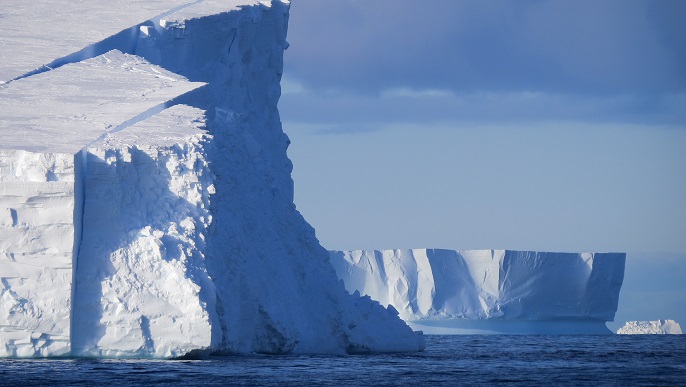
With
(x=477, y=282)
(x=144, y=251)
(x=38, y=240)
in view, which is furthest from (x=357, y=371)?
(x=477, y=282)

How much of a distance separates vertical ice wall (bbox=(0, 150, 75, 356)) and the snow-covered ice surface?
16.5m

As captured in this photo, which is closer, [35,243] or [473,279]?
[35,243]

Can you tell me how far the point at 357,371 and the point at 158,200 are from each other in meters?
3.41

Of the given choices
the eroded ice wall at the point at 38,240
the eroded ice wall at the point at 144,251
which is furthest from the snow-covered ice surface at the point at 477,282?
the eroded ice wall at the point at 38,240

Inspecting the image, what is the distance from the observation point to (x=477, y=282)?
32.0 meters

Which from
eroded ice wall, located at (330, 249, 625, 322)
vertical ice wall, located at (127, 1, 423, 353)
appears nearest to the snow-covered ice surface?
eroded ice wall, located at (330, 249, 625, 322)

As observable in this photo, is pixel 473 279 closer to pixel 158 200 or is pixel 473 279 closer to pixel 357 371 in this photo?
pixel 357 371

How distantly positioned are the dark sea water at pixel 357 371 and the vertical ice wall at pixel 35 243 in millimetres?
530

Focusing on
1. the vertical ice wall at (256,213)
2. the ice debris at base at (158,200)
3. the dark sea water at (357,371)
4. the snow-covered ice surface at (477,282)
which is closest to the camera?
the dark sea water at (357,371)

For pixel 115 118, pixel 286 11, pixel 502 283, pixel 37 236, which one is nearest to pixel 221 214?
pixel 115 118

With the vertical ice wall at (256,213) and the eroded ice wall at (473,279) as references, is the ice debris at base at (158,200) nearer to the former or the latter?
the vertical ice wall at (256,213)

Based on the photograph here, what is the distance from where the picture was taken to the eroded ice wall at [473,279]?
31.6 m

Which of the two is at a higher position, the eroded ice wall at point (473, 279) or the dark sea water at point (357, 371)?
the eroded ice wall at point (473, 279)

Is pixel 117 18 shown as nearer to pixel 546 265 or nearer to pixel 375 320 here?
pixel 375 320
